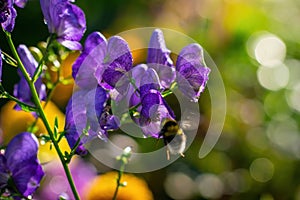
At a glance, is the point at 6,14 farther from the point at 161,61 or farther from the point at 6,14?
the point at 161,61

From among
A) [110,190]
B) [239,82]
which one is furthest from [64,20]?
[239,82]

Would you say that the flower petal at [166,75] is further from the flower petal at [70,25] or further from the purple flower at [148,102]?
the flower petal at [70,25]

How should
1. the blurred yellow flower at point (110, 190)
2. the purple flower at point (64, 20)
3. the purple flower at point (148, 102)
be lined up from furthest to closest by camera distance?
1. the blurred yellow flower at point (110, 190)
2. the purple flower at point (64, 20)
3. the purple flower at point (148, 102)

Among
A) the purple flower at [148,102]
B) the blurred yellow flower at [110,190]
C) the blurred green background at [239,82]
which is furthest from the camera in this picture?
the blurred green background at [239,82]

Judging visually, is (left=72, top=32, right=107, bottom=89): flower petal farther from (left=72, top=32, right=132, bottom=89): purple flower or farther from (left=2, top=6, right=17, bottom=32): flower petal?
(left=2, top=6, right=17, bottom=32): flower petal

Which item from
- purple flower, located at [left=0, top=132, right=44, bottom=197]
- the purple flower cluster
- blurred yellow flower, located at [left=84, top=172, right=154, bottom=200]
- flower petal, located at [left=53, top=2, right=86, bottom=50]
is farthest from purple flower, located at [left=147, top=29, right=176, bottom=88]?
blurred yellow flower, located at [left=84, top=172, right=154, bottom=200]

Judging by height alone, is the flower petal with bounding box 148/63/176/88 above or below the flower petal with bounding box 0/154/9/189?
above

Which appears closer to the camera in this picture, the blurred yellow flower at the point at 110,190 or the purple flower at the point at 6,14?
the purple flower at the point at 6,14

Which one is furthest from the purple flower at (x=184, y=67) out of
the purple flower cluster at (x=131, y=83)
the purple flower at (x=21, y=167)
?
the purple flower at (x=21, y=167)
